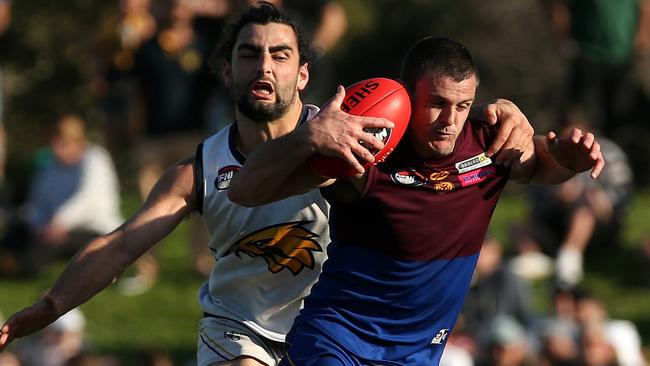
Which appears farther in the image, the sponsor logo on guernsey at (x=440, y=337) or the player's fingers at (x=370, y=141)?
the sponsor logo on guernsey at (x=440, y=337)

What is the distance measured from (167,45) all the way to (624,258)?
459 cm

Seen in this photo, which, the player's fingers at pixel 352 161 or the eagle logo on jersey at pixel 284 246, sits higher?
the player's fingers at pixel 352 161

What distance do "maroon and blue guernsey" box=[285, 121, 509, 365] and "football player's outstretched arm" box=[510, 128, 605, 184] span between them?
0.25 meters

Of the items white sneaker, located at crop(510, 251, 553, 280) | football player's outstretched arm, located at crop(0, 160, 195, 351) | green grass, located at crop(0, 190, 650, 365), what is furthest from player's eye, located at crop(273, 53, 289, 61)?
white sneaker, located at crop(510, 251, 553, 280)

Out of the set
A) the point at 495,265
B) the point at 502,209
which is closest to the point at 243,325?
the point at 495,265

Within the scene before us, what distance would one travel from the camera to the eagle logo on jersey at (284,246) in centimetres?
652

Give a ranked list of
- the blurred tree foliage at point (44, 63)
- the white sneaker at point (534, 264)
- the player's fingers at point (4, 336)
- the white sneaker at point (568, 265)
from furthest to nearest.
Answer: the blurred tree foliage at point (44, 63)
the white sneaker at point (534, 264)
the white sneaker at point (568, 265)
the player's fingers at point (4, 336)

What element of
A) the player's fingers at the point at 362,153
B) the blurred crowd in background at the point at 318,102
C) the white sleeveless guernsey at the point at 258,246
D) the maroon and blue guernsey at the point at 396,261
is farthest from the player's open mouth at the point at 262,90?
the blurred crowd in background at the point at 318,102

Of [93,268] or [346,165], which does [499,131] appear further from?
[93,268]

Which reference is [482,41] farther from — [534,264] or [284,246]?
[284,246]

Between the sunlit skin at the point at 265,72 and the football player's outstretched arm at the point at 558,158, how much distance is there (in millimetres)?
1047

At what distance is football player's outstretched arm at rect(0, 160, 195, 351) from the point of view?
6422 millimetres

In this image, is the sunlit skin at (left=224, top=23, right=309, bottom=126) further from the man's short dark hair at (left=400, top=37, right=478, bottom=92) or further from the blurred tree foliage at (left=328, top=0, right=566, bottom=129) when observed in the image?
the blurred tree foliage at (left=328, top=0, right=566, bottom=129)

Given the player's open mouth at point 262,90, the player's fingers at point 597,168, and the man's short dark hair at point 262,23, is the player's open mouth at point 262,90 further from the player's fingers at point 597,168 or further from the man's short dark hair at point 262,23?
the player's fingers at point 597,168
